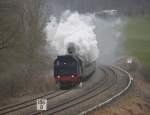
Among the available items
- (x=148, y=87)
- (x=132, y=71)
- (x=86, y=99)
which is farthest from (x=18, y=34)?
(x=132, y=71)

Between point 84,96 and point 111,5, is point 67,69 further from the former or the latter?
point 111,5

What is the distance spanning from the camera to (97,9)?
322 feet

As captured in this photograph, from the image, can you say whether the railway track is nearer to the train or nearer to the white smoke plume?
the train

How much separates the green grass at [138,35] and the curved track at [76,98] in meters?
27.9

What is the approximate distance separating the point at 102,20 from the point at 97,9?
476 inches

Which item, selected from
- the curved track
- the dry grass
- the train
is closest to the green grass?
the curved track

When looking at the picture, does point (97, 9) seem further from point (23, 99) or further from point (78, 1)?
point (23, 99)

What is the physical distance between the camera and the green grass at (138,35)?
2862 inches

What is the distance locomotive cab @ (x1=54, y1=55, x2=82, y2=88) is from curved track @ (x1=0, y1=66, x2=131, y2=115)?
114cm

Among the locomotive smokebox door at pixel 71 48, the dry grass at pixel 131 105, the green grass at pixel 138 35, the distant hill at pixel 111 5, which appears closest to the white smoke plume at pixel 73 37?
the locomotive smokebox door at pixel 71 48

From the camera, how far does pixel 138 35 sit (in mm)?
83875

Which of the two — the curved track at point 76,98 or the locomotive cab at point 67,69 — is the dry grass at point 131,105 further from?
the locomotive cab at point 67,69

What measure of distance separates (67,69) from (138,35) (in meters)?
49.2

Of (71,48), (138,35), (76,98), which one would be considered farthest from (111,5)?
(76,98)
